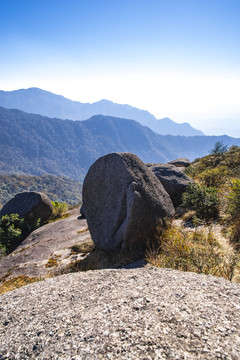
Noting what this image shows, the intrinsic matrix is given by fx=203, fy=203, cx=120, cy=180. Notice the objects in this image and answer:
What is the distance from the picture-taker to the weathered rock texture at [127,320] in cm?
259

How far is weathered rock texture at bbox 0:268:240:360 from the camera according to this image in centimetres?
259

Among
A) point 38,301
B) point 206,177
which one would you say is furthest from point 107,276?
point 206,177

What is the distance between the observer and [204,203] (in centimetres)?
941

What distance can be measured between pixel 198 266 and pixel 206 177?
9.62 meters

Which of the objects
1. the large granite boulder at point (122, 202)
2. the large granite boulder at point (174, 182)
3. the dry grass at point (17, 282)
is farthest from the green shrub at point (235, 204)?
the dry grass at point (17, 282)

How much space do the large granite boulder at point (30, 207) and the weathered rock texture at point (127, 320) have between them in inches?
447

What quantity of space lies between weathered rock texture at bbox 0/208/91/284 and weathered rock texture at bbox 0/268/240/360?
382 cm

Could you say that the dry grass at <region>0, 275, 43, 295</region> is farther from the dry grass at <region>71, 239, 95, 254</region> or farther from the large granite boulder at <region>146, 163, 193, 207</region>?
the large granite boulder at <region>146, 163, 193, 207</region>

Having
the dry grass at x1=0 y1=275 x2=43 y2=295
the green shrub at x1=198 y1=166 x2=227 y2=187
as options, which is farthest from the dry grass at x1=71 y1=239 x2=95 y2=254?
the green shrub at x1=198 y1=166 x2=227 y2=187

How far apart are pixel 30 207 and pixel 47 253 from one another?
672 cm

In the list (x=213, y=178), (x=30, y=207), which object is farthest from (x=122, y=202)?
(x=30, y=207)

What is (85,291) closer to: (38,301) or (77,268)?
(38,301)

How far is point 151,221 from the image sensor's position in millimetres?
7324

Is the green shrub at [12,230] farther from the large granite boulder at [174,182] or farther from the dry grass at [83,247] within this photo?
the large granite boulder at [174,182]
